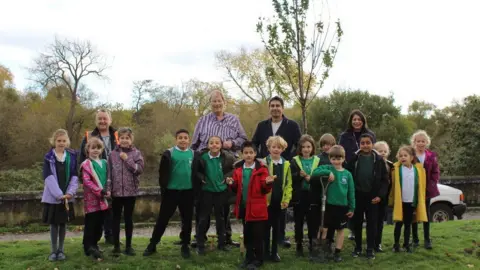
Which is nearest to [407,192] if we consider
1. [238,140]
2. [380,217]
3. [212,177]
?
[380,217]

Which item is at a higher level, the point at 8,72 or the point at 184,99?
the point at 8,72

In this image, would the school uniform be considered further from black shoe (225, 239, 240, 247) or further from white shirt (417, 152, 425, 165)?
white shirt (417, 152, 425, 165)

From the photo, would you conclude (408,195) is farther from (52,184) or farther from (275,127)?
(52,184)

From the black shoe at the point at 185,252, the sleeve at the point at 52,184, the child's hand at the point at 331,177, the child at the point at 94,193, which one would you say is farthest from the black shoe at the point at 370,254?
the sleeve at the point at 52,184

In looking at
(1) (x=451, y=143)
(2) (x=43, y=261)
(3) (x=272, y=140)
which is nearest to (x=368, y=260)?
(3) (x=272, y=140)

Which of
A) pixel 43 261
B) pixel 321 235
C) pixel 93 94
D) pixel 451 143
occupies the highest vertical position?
pixel 93 94

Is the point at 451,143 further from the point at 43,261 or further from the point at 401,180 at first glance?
the point at 43,261

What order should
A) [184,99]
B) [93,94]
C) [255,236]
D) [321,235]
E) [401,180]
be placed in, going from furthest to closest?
[184,99]
[93,94]
[401,180]
[321,235]
[255,236]

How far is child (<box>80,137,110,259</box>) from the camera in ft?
19.2

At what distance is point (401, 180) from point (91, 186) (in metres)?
4.90

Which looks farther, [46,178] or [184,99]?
[184,99]

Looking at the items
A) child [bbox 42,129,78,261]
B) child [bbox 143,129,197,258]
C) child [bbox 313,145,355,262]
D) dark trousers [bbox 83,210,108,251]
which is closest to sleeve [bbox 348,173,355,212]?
child [bbox 313,145,355,262]

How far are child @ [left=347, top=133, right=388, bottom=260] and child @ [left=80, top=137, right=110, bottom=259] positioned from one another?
3860 mm

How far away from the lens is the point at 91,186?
228 inches
